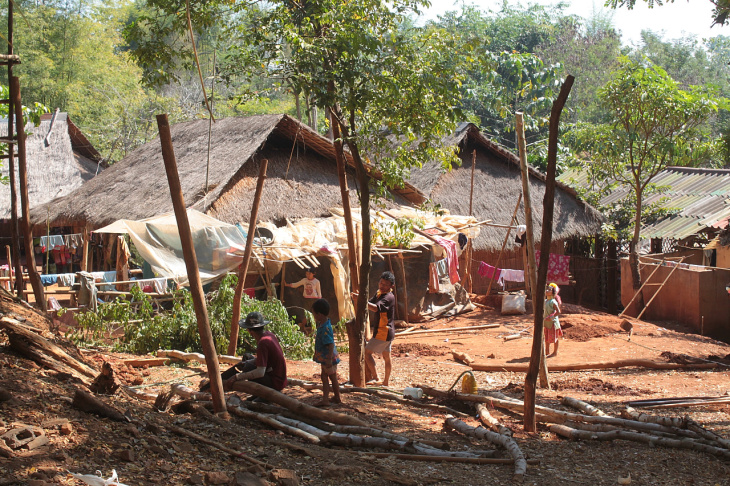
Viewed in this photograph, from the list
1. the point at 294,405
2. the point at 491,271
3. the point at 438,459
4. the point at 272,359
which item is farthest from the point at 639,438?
the point at 491,271

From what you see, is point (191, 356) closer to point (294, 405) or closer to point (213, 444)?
point (294, 405)

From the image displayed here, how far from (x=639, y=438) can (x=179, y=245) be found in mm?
8373

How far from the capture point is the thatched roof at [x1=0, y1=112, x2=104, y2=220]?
20.8 meters

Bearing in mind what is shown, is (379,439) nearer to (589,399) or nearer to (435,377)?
(589,399)

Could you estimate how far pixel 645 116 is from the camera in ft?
49.2

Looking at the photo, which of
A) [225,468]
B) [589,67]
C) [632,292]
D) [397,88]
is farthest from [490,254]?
[589,67]

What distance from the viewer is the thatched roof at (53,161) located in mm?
20828

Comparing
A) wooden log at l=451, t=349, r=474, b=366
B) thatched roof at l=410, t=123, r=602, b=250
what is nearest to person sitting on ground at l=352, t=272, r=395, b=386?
wooden log at l=451, t=349, r=474, b=366

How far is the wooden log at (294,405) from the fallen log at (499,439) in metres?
0.94

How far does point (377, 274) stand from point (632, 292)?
20.9 ft

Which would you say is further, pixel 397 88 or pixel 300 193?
pixel 300 193

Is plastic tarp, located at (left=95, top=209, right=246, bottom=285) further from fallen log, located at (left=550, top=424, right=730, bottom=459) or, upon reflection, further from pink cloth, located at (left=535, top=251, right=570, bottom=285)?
pink cloth, located at (left=535, top=251, right=570, bottom=285)

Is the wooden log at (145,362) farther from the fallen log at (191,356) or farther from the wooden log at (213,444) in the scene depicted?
the wooden log at (213,444)

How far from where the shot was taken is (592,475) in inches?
186
